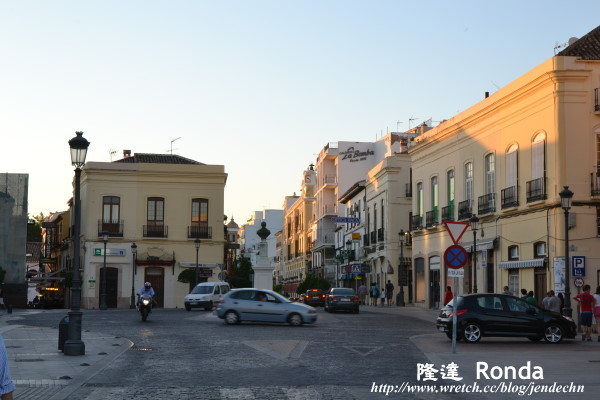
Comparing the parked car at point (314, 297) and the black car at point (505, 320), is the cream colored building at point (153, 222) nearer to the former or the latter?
the parked car at point (314, 297)

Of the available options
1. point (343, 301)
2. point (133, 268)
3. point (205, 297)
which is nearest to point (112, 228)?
point (133, 268)

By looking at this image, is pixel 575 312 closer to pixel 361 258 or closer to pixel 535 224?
pixel 535 224

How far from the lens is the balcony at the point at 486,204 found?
143ft

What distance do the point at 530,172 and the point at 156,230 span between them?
114 feet

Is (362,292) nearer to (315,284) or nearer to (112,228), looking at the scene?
(315,284)

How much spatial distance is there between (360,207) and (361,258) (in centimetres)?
462

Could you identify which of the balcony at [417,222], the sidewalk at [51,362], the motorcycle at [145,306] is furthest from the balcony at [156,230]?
the sidewalk at [51,362]

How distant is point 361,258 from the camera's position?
78.4 metres

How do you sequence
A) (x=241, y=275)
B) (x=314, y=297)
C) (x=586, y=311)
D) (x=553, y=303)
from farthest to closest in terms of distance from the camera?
(x=241, y=275)
(x=314, y=297)
(x=553, y=303)
(x=586, y=311)

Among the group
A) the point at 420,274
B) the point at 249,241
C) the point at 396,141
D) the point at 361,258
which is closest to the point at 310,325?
the point at 420,274

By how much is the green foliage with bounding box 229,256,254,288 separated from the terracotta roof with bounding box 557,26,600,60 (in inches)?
2125

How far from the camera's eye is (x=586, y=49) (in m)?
37.6

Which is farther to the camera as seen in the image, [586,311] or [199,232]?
[199,232]

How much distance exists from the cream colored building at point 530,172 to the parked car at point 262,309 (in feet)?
31.9
